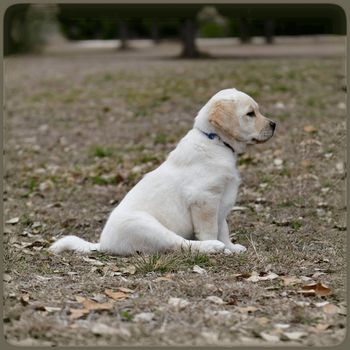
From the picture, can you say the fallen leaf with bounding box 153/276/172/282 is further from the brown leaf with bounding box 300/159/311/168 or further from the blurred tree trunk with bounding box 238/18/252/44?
the blurred tree trunk with bounding box 238/18/252/44

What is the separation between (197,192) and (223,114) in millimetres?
687

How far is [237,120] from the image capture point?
6.05m

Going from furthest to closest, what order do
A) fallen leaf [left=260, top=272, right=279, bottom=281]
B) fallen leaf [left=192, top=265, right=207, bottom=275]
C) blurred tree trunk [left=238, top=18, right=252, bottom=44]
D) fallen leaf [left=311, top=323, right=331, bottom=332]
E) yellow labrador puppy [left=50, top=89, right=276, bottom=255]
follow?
blurred tree trunk [left=238, top=18, right=252, bottom=44] < yellow labrador puppy [left=50, top=89, right=276, bottom=255] < fallen leaf [left=192, top=265, right=207, bottom=275] < fallen leaf [left=260, top=272, right=279, bottom=281] < fallen leaf [left=311, top=323, right=331, bottom=332]

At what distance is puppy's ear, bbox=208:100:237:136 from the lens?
599cm

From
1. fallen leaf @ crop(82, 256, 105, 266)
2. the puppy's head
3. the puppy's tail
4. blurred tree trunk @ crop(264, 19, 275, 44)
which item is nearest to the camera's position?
fallen leaf @ crop(82, 256, 105, 266)

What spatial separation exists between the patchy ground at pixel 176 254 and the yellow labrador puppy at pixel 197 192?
22 cm

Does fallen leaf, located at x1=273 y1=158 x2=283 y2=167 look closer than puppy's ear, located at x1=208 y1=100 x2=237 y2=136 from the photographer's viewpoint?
No

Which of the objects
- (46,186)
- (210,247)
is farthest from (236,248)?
(46,186)

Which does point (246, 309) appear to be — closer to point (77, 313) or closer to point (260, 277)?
point (260, 277)

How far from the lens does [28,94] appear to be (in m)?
17.6

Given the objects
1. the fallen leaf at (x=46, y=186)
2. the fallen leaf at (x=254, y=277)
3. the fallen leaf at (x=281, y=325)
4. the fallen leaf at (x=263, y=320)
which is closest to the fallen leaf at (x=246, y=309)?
the fallen leaf at (x=263, y=320)

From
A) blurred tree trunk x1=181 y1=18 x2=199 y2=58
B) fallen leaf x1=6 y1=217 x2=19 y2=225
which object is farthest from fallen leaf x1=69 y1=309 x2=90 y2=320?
blurred tree trunk x1=181 y1=18 x2=199 y2=58

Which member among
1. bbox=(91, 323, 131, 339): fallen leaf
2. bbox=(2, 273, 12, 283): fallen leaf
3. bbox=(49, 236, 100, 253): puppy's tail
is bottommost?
bbox=(49, 236, 100, 253): puppy's tail

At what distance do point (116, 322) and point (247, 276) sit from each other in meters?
1.38
